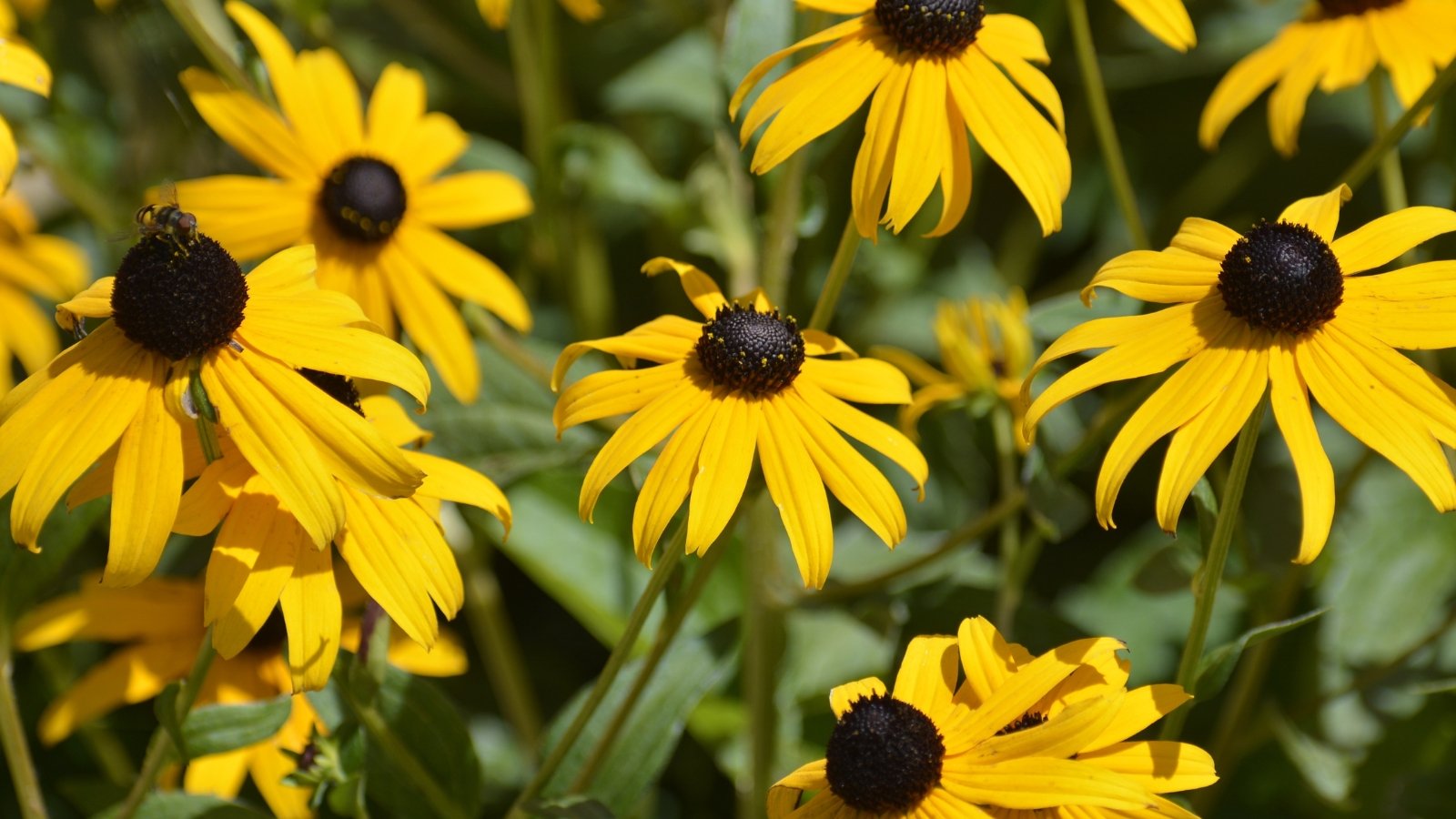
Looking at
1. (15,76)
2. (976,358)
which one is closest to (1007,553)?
(976,358)

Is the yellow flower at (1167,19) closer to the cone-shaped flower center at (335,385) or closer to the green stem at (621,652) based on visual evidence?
the green stem at (621,652)

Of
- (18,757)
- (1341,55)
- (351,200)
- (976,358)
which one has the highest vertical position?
(1341,55)

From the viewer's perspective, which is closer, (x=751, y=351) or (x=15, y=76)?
(x=751, y=351)

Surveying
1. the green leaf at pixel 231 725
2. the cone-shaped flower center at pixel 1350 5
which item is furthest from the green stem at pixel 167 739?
the cone-shaped flower center at pixel 1350 5

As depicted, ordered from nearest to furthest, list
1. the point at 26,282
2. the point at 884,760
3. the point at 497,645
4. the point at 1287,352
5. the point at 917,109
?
1. the point at 884,760
2. the point at 1287,352
3. the point at 917,109
4. the point at 497,645
5. the point at 26,282

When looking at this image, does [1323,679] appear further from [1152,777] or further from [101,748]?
[101,748]

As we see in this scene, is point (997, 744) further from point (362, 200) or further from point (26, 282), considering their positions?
point (26, 282)

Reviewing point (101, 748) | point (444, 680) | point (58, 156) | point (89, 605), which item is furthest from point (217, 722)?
point (58, 156)
